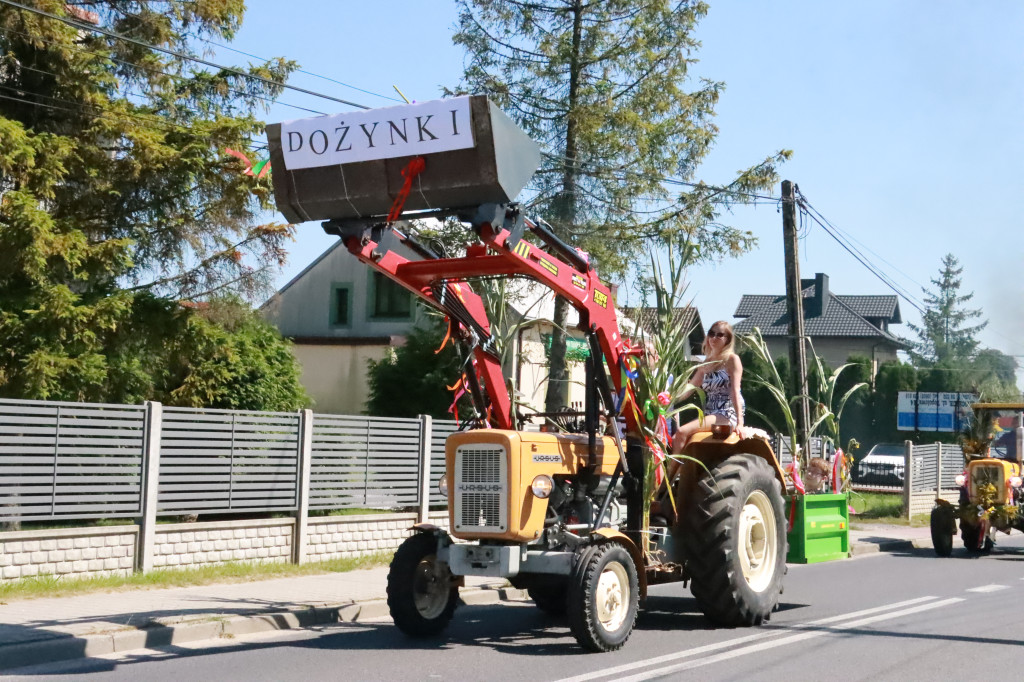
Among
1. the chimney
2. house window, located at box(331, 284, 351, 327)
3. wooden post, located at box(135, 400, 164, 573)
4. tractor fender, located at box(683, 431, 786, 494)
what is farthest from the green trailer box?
the chimney

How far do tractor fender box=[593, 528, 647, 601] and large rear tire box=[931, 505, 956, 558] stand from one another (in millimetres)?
10742

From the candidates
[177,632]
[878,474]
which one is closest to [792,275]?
[177,632]

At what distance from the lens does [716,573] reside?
980 centimetres

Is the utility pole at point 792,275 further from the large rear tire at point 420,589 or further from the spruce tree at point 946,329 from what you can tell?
the spruce tree at point 946,329

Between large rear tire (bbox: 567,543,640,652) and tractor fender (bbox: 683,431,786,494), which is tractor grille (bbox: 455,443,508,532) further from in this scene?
tractor fender (bbox: 683,431,786,494)

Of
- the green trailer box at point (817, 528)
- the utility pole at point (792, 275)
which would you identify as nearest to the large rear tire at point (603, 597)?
the green trailer box at point (817, 528)

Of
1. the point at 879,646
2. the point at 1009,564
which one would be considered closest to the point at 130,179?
the point at 879,646

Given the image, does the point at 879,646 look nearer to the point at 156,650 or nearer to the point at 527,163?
the point at 527,163

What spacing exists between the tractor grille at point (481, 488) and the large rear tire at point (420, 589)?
500 millimetres

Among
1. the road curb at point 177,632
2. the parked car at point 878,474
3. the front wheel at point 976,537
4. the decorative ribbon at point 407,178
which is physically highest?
the decorative ribbon at point 407,178

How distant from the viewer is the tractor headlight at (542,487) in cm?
892

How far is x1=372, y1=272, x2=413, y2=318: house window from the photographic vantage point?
31.8m

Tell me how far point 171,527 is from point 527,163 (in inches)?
271

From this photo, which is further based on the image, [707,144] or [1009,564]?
[707,144]
